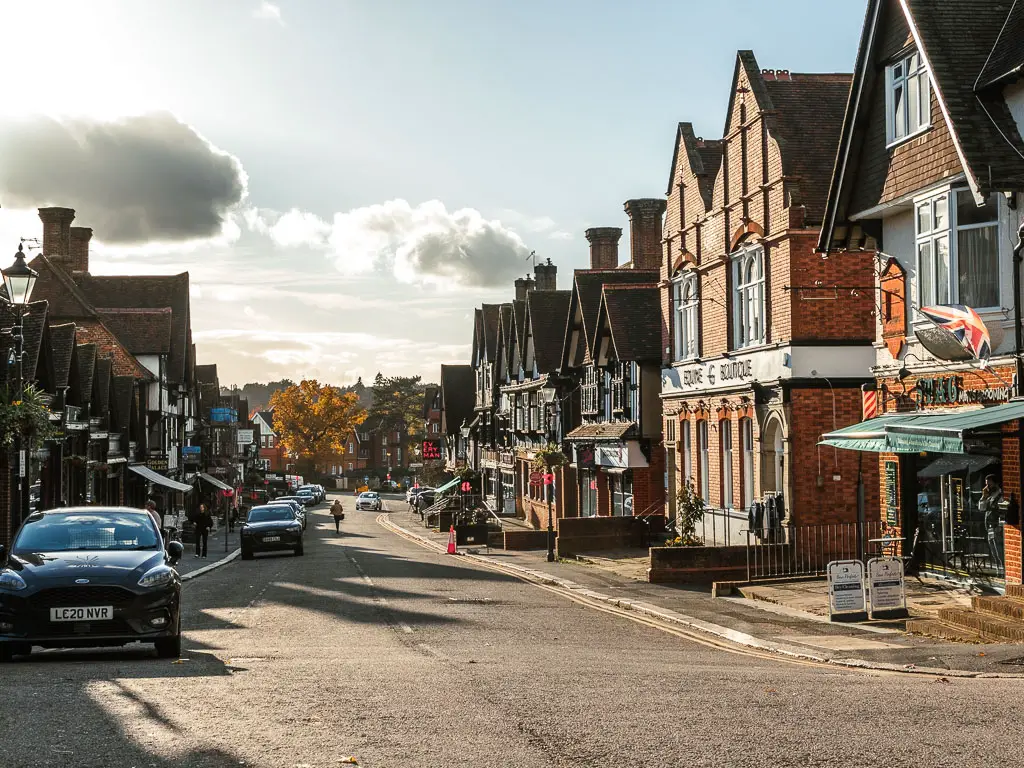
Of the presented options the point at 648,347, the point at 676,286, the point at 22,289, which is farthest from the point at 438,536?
the point at 22,289

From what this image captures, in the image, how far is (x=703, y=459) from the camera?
34344 mm

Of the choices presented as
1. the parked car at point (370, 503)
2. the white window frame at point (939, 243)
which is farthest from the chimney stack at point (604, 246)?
the parked car at point (370, 503)

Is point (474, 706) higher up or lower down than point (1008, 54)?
lower down

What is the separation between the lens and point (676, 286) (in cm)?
3638

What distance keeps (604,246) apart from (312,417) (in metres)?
79.2

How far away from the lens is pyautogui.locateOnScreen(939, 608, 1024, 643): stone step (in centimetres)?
1496

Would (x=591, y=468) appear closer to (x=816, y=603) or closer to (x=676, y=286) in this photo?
(x=676, y=286)

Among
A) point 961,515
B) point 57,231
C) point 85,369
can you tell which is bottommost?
point 961,515

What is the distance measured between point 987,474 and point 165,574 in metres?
13.4

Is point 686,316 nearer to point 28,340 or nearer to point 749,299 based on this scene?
point 749,299

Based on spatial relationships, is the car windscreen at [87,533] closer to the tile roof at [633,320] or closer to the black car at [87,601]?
the black car at [87,601]

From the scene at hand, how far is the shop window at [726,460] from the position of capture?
3181 cm

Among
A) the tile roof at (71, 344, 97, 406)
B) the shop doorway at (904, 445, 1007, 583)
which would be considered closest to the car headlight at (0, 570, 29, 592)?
the shop doorway at (904, 445, 1007, 583)

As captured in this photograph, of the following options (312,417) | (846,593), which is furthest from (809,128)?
(312,417)
